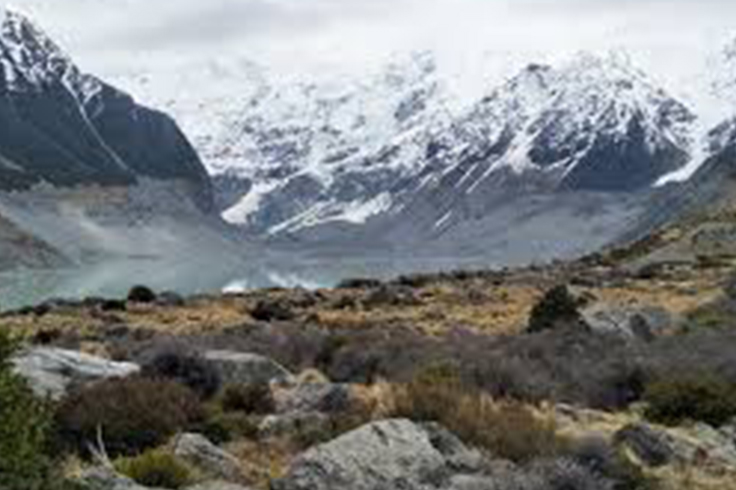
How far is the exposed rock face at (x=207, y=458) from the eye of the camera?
18.9 metres

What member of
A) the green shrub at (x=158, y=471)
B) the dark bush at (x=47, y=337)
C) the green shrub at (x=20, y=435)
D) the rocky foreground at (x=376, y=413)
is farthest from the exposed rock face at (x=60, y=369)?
the dark bush at (x=47, y=337)

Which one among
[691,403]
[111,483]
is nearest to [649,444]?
[691,403]

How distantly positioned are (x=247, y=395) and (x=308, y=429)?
213 centimetres

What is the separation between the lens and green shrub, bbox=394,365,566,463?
67.3 feet

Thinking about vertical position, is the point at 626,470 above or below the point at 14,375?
below

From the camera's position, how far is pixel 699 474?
70.8ft

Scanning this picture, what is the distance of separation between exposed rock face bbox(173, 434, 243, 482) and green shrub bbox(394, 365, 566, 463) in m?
2.76

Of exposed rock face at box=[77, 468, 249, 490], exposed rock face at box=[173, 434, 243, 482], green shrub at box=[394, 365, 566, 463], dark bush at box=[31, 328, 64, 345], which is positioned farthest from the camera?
dark bush at box=[31, 328, 64, 345]

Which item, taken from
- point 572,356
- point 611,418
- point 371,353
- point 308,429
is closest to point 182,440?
point 308,429

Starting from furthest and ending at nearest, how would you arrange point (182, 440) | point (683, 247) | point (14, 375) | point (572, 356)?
1. point (683, 247)
2. point (572, 356)
3. point (182, 440)
4. point (14, 375)

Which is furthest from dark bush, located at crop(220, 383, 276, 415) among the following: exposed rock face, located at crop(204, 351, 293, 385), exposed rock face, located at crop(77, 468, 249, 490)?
exposed rock face, located at crop(77, 468, 249, 490)

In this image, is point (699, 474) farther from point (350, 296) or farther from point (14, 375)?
point (350, 296)

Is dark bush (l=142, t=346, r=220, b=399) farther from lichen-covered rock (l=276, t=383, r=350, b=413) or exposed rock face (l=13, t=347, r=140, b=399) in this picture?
lichen-covered rock (l=276, t=383, r=350, b=413)

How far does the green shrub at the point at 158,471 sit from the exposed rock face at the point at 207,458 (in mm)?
752
